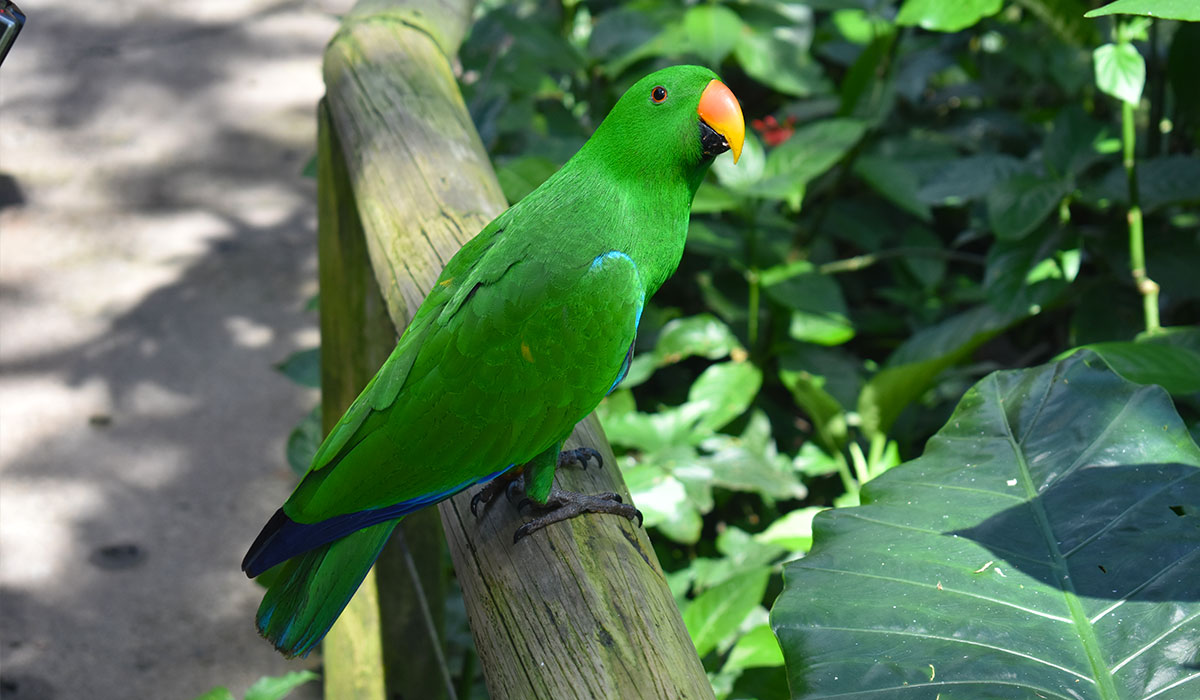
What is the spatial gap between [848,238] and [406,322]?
2120mm

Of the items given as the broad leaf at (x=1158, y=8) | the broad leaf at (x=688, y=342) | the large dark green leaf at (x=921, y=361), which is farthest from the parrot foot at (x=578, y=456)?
the broad leaf at (x=688, y=342)

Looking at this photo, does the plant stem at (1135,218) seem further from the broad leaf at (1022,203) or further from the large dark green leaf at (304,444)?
the large dark green leaf at (304,444)

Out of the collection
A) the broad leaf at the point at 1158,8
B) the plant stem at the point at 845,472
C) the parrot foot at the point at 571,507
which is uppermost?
the broad leaf at the point at 1158,8

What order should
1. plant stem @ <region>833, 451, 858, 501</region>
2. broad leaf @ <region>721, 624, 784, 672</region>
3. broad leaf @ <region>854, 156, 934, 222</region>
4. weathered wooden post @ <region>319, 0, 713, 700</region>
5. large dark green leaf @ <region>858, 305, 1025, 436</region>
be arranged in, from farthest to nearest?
broad leaf @ <region>854, 156, 934, 222</region> < plant stem @ <region>833, 451, 858, 501</region> < large dark green leaf @ <region>858, 305, 1025, 436</region> < broad leaf @ <region>721, 624, 784, 672</region> < weathered wooden post @ <region>319, 0, 713, 700</region>

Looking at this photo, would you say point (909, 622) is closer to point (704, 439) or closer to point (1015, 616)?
point (1015, 616)

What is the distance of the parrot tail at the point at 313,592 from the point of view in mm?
1194

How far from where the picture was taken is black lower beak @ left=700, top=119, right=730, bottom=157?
1394mm

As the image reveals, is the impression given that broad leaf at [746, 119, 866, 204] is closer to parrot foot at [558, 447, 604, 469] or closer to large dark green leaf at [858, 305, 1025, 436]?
large dark green leaf at [858, 305, 1025, 436]

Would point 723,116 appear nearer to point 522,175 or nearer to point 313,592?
point 313,592

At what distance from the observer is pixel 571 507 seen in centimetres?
125

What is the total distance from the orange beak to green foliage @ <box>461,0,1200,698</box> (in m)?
0.86

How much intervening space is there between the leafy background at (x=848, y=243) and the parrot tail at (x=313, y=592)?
0.82 metres

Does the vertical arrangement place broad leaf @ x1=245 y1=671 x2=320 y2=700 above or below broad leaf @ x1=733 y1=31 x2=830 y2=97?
below

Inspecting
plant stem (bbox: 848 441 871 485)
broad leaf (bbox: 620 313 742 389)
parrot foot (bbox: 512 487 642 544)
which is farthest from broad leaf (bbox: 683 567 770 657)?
broad leaf (bbox: 620 313 742 389)
